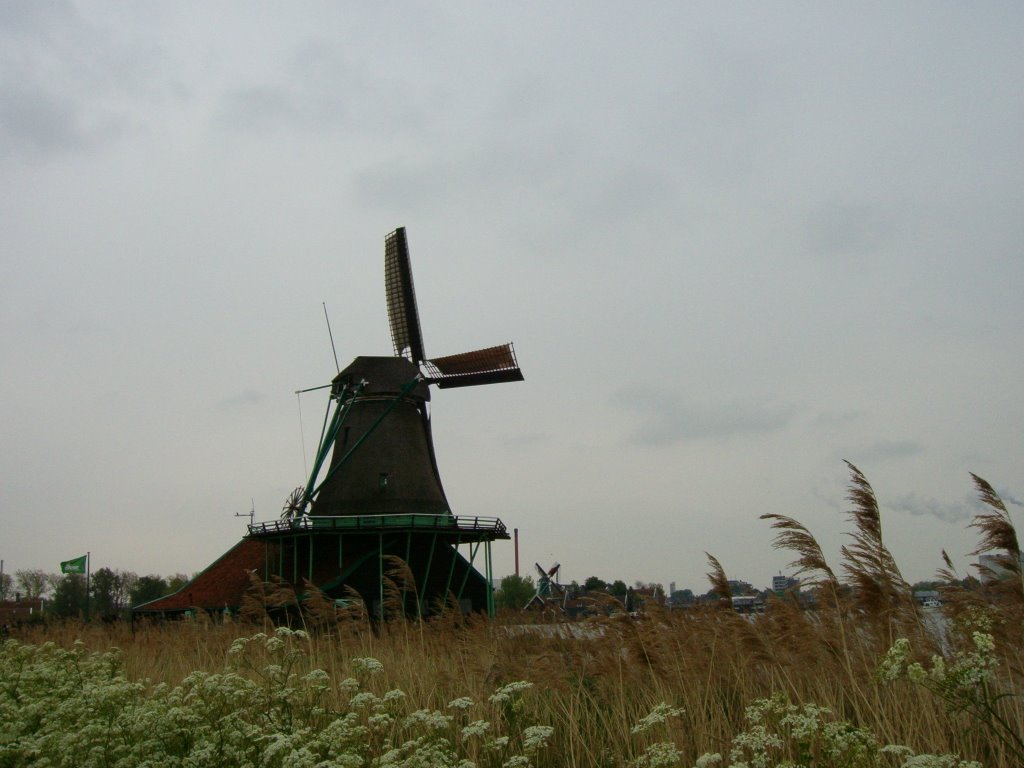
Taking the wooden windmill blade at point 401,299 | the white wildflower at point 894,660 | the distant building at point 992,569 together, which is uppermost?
the wooden windmill blade at point 401,299

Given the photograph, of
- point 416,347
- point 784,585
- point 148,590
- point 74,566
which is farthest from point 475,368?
point 148,590

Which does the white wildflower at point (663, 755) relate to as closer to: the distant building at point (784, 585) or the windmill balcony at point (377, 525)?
the distant building at point (784, 585)

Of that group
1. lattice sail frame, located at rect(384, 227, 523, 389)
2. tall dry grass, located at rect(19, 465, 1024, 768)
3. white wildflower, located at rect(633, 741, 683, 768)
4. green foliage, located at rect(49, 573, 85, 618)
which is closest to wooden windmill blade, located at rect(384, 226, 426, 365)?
lattice sail frame, located at rect(384, 227, 523, 389)

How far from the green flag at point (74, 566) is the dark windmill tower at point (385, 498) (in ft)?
21.1

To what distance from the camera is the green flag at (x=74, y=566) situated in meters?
30.5

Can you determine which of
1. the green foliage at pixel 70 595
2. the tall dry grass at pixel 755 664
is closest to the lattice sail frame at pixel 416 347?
the tall dry grass at pixel 755 664

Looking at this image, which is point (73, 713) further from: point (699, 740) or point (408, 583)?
point (699, 740)

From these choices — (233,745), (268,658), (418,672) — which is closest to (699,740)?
(233,745)

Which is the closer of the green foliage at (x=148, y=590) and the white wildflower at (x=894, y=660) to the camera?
the white wildflower at (x=894, y=660)

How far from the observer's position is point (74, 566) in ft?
101

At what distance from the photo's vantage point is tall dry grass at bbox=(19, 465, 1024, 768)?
182 inches

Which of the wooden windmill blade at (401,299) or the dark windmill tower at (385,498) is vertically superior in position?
the wooden windmill blade at (401,299)

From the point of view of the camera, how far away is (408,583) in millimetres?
8312

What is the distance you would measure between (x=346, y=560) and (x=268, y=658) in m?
19.2
